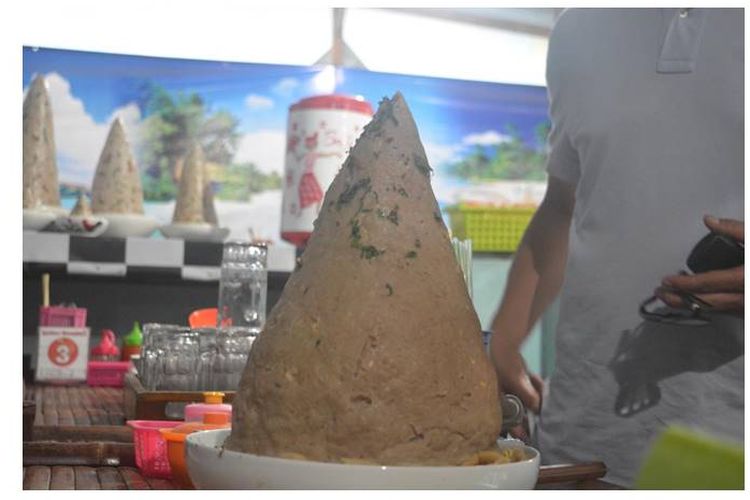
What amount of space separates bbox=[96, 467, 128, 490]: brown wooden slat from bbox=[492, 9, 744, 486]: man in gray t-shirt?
741mm

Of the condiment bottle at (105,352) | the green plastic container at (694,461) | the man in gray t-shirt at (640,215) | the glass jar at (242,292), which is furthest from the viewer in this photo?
the condiment bottle at (105,352)

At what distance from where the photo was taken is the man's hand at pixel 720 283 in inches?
45.8

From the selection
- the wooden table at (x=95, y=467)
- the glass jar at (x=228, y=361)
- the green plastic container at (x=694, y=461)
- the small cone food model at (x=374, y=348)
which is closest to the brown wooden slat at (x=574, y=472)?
the wooden table at (x=95, y=467)

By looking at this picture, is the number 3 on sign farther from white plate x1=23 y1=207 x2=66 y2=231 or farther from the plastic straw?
white plate x1=23 y1=207 x2=66 y2=231

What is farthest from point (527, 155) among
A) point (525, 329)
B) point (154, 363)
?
point (154, 363)

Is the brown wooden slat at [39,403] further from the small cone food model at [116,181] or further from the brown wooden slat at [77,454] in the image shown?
the small cone food model at [116,181]

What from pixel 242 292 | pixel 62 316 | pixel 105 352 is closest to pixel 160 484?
pixel 242 292

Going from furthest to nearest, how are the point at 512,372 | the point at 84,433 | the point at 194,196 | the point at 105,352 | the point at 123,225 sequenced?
1. the point at 194,196
2. the point at 123,225
3. the point at 105,352
4. the point at 512,372
5. the point at 84,433

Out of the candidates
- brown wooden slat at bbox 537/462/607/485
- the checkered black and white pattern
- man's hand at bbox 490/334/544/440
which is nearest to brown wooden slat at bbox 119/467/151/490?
brown wooden slat at bbox 537/462/607/485

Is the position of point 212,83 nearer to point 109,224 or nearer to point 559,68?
point 109,224

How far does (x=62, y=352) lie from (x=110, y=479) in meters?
1.71

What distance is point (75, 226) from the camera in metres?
2.87

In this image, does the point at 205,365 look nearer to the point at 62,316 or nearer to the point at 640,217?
the point at 640,217

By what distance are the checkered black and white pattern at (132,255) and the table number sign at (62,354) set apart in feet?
1.29
